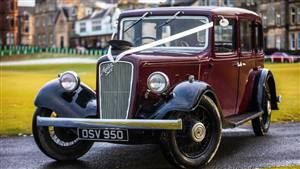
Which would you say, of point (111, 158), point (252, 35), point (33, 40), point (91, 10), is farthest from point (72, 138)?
point (33, 40)

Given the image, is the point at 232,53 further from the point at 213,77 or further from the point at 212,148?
the point at 212,148

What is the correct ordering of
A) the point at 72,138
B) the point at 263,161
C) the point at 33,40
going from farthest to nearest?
the point at 33,40
the point at 72,138
the point at 263,161

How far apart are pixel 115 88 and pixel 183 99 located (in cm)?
102

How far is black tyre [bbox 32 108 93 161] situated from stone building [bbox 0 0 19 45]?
4529 inches

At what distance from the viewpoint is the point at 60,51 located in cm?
10544

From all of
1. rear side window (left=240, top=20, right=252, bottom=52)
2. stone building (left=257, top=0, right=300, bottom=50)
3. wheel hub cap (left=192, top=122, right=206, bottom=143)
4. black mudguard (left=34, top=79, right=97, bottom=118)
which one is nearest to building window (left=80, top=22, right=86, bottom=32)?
stone building (left=257, top=0, right=300, bottom=50)

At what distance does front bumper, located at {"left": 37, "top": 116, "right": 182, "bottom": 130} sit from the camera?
7758mm

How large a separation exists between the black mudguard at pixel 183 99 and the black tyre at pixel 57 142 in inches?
64.7

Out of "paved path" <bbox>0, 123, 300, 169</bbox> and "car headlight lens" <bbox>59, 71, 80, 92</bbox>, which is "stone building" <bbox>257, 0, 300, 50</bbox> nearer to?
"paved path" <bbox>0, 123, 300, 169</bbox>

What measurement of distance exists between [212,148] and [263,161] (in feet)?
2.77

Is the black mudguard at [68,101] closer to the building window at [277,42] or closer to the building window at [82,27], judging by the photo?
the building window at [277,42]

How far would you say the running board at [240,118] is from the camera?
960 centimetres

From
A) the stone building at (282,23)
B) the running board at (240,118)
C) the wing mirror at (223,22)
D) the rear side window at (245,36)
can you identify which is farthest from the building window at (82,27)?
the wing mirror at (223,22)

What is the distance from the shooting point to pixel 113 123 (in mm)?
7969
